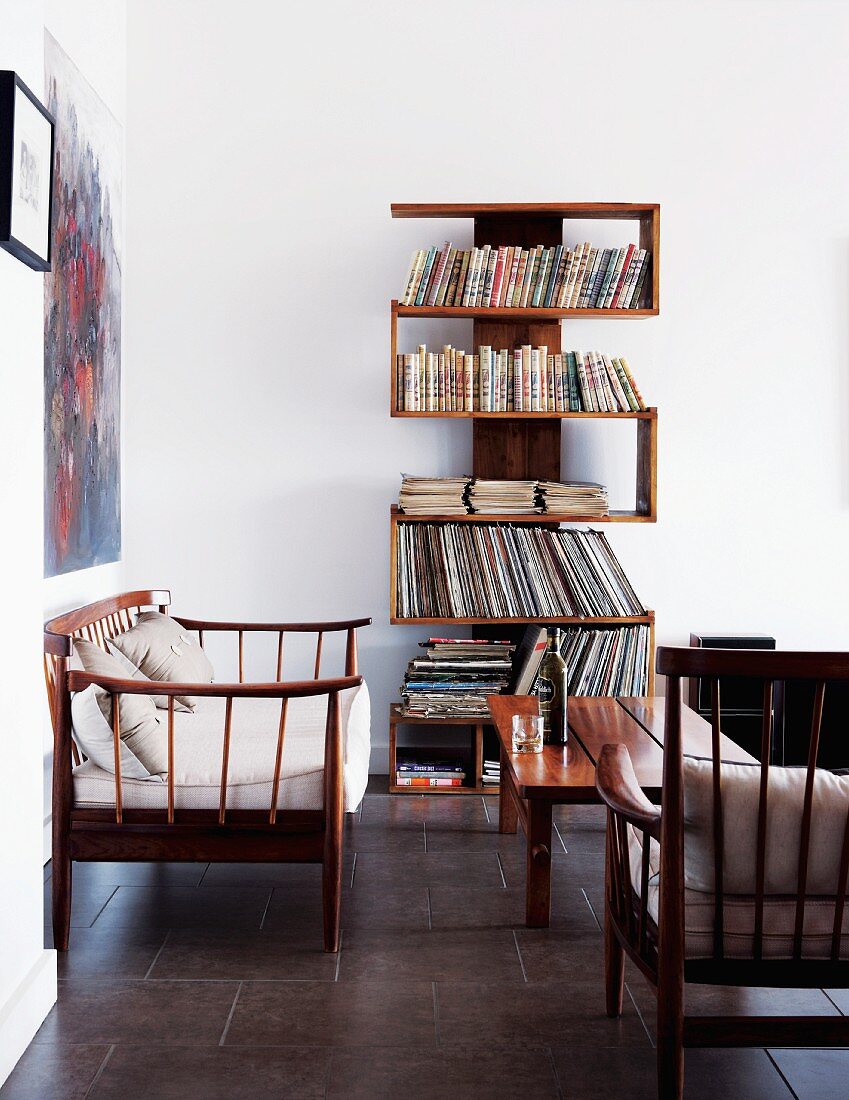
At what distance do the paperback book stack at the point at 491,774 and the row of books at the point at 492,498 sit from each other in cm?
99

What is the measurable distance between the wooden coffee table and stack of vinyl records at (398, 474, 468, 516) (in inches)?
34.7

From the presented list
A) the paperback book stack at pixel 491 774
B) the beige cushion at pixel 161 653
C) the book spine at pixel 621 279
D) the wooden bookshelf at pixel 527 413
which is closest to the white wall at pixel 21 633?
the beige cushion at pixel 161 653

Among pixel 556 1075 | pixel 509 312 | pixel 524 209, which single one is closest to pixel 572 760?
pixel 556 1075

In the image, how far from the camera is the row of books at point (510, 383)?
4.09 metres

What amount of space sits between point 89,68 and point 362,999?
3.31 m

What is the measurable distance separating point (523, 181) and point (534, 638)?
76.3 inches

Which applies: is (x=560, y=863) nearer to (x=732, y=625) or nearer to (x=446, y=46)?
(x=732, y=625)

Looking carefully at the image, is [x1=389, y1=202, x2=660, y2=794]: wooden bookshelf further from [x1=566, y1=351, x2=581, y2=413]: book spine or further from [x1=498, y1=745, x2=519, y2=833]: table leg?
[x1=498, y1=745, x2=519, y2=833]: table leg

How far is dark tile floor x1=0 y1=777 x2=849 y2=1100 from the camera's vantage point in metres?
2.10

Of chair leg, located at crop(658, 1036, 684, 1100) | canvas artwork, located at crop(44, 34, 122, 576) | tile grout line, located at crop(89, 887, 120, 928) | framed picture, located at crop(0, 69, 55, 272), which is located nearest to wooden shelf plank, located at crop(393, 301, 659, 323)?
canvas artwork, located at crop(44, 34, 122, 576)

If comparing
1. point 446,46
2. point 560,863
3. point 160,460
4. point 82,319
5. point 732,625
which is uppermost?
point 446,46

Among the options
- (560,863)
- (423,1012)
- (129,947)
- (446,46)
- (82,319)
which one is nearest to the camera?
(423,1012)

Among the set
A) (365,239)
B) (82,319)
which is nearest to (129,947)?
(82,319)

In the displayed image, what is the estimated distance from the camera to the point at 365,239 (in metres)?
4.45
